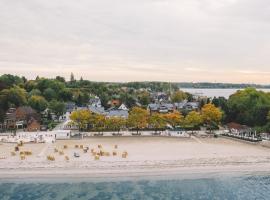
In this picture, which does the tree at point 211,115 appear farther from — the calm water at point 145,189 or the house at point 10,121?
the house at point 10,121

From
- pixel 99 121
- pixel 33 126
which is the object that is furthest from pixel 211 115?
pixel 33 126

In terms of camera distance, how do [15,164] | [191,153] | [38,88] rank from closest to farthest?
1. [15,164]
2. [191,153]
3. [38,88]

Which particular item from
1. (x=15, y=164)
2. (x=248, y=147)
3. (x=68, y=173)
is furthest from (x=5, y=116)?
(x=248, y=147)

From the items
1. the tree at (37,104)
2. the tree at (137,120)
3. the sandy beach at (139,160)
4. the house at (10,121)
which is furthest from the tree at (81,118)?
the tree at (37,104)

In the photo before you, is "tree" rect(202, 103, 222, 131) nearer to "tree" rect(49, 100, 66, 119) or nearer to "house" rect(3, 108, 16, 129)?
"tree" rect(49, 100, 66, 119)

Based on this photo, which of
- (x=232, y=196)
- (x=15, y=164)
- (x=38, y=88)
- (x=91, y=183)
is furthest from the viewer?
(x=38, y=88)

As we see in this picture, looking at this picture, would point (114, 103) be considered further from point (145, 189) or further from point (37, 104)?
point (145, 189)

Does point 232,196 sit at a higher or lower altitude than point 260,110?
lower

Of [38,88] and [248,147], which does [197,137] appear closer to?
[248,147]
